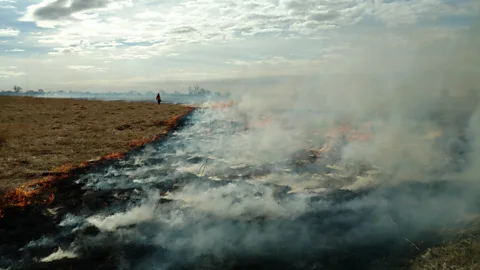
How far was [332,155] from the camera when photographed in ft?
56.7

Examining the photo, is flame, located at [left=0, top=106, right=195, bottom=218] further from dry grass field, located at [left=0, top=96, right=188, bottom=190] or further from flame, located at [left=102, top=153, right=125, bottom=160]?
flame, located at [left=102, top=153, right=125, bottom=160]

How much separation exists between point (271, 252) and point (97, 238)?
484 cm

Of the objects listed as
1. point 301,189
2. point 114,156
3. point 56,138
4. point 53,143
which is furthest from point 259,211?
point 56,138

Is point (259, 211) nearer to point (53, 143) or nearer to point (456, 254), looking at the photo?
point (456, 254)

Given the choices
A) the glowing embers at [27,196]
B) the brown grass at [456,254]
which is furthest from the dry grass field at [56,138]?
the brown grass at [456,254]

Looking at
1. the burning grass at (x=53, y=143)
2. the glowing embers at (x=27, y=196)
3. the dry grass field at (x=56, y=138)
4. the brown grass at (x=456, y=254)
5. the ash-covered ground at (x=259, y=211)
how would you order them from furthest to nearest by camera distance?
the dry grass field at (x=56, y=138)
the burning grass at (x=53, y=143)
the glowing embers at (x=27, y=196)
the ash-covered ground at (x=259, y=211)
the brown grass at (x=456, y=254)

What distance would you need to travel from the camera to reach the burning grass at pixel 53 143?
47.6ft

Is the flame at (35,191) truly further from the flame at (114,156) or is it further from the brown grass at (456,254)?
the brown grass at (456,254)

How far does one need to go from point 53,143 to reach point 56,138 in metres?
1.81

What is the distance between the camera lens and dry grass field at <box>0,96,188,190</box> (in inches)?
688

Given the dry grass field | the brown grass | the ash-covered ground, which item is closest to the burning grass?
the dry grass field

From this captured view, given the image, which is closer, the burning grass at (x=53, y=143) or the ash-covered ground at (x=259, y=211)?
the ash-covered ground at (x=259, y=211)

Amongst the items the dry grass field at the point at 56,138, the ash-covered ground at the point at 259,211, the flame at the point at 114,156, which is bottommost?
the ash-covered ground at the point at 259,211

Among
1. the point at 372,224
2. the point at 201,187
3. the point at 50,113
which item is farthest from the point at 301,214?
the point at 50,113
